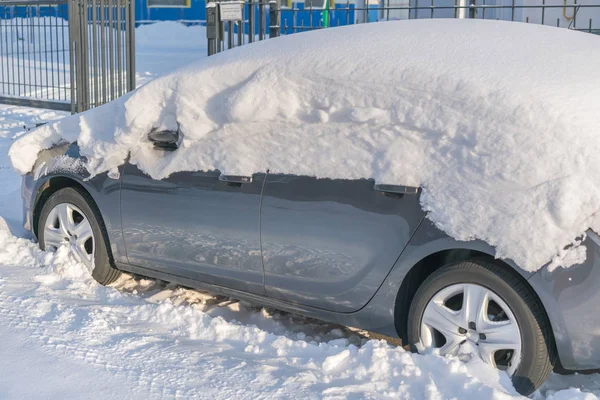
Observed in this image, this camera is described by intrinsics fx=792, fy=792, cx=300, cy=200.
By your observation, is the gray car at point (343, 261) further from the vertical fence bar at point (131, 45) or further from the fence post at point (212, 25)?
the vertical fence bar at point (131, 45)

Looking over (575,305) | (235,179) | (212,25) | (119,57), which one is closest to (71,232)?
(235,179)

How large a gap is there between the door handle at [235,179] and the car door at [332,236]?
0.42ft

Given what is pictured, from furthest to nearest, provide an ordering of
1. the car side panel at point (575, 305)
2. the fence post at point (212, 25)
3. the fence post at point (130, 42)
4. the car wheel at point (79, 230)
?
the fence post at point (130, 42), the fence post at point (212, 25), the car wheel at point (79, 230), the car side panel at point (575, 305)

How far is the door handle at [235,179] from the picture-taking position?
13.4 feet

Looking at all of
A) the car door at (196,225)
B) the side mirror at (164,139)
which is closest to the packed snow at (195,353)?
the car door at (196,225)

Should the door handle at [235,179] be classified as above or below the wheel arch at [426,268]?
above

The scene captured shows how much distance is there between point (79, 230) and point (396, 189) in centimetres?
233

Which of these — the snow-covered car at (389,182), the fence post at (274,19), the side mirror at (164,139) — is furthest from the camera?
the fence post at (274,19)

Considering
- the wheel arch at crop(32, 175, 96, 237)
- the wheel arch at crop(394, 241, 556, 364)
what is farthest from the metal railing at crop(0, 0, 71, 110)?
the wheel arch at crop(394, 241, 556, 364)

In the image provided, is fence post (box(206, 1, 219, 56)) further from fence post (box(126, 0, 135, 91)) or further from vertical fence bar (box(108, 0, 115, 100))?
vertical fence bar (box(108, 0, 115, 100))

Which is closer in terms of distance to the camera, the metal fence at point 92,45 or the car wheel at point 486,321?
the car wheel at point 486,321

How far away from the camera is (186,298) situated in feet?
16.0

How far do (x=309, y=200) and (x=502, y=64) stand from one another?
110 cm

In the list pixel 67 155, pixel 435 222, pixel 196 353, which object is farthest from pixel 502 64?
pixel 67 155
